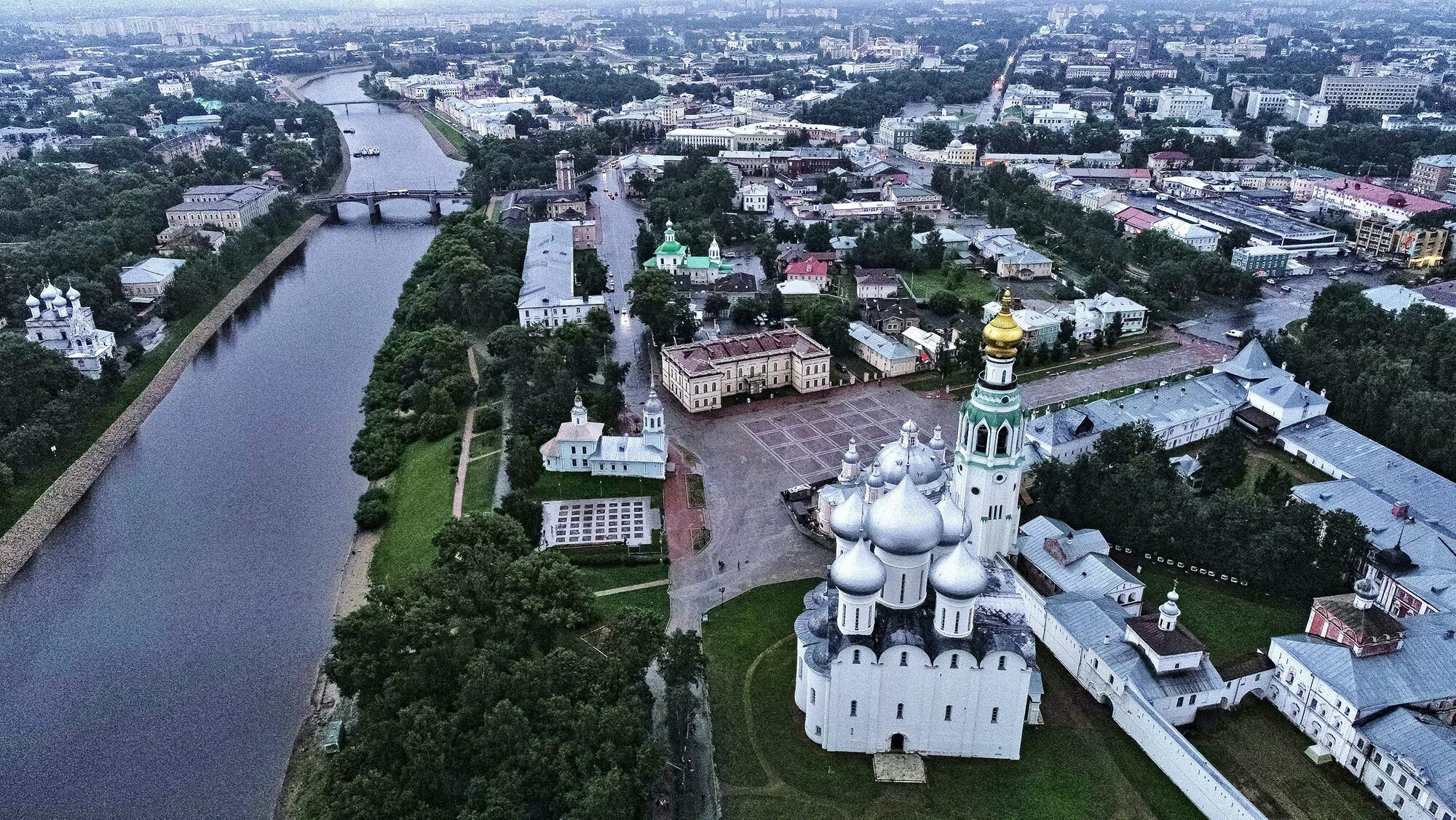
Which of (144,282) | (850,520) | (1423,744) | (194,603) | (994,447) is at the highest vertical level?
(994,447)

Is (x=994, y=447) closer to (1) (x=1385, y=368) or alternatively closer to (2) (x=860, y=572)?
(2) (x=860, y=572)

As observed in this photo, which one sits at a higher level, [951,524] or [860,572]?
[860,572]

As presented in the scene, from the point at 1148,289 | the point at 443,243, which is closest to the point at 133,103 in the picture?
the point at 443,243

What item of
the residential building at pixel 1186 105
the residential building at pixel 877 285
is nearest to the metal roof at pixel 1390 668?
the residential building at pixel 877 285

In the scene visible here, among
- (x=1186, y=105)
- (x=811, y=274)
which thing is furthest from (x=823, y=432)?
(x=1186, y=105)

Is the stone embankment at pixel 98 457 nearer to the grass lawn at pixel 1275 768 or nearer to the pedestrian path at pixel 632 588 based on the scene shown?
the pedestrian path at pixel 632 588

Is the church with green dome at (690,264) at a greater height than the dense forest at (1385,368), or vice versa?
the dense forest at (1385,368)

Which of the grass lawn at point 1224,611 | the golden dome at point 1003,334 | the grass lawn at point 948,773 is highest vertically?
the golden dome at point 1003,334
